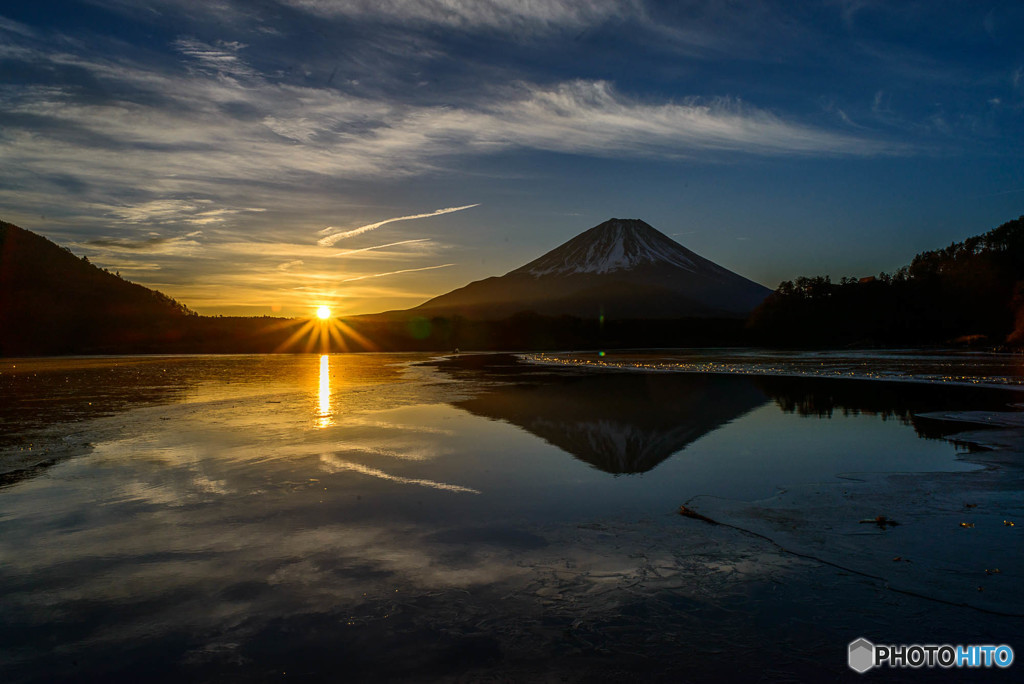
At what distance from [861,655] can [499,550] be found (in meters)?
3.70

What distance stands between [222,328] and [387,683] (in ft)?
414

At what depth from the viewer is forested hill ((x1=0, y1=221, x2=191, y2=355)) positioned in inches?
Answer: 3939

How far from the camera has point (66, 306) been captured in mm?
115875

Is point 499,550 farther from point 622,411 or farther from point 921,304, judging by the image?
point 921,304

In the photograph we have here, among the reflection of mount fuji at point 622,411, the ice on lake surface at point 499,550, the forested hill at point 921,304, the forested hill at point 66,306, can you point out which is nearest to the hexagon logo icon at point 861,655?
the ice on lake surface at point 499,550

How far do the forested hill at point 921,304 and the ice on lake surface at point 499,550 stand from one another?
72319mm

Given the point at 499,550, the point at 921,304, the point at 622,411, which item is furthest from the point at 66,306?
the point at 921,304

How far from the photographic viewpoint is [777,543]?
7.23 meters

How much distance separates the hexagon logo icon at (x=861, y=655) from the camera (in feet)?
15.2

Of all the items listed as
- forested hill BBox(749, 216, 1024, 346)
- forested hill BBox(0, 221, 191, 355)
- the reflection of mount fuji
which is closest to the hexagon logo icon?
the reflection of mount fuji

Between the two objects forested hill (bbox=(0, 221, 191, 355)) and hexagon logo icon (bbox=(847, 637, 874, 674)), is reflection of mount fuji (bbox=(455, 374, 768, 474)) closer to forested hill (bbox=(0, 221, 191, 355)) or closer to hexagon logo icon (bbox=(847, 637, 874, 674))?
hexagon logo icon (bbox=(847, 637, 874, 674))

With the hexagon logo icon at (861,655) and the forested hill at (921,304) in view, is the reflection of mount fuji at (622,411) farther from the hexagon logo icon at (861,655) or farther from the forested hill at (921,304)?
the forested hill at (921,304)

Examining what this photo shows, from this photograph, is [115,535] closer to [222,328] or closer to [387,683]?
[387,683]

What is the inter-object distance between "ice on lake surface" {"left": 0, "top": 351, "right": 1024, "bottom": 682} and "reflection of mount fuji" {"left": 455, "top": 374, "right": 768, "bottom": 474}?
187 millimetres
